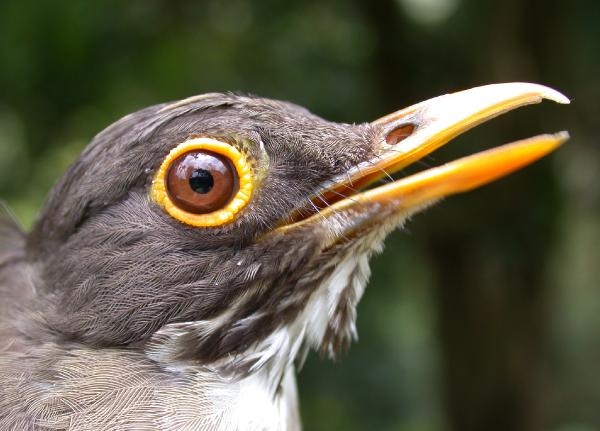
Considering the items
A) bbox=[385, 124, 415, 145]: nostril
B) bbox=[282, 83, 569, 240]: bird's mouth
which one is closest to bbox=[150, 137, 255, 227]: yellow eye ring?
bbox=[282, 83, 569, 240]: bird's mouth

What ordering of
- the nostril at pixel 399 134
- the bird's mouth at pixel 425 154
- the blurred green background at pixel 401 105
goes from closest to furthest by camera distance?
the bird's mouth at pixel 425 154 < the nostril at pixel 399 134 < the blurred green background at pixel 401 105

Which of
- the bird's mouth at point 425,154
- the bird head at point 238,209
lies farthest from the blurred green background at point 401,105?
the bird's mouth at point 425,154

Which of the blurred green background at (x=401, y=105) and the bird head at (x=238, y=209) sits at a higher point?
the blurred green background at (x=401, y=105)

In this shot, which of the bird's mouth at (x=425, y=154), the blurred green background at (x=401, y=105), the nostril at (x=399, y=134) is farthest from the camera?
the blurred green background at (x=401, y=105)

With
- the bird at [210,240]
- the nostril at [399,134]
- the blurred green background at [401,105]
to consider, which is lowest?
the bird at [210,240]

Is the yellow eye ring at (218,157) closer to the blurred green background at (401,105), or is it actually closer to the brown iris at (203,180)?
the brown iris at (203,180)

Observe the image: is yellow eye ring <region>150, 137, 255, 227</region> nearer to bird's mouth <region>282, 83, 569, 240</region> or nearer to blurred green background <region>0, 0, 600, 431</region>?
bird's mouth <region>282, 83, 569, 240</region>
